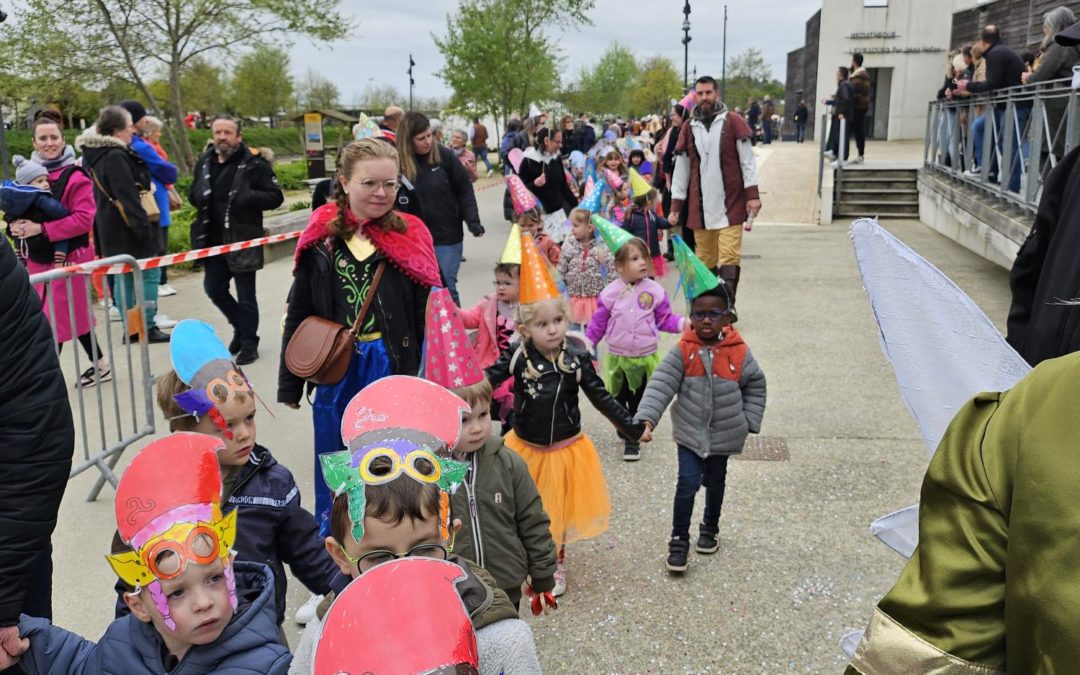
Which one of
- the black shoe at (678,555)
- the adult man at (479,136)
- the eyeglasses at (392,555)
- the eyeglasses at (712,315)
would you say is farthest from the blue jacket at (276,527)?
the adult man at (479,136)

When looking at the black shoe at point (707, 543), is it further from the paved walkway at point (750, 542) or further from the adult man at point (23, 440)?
the adult man at point (23, 440)

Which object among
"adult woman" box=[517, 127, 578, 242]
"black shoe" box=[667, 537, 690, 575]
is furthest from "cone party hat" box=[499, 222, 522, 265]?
"adult woman" box=[517, 127, 578, 242]

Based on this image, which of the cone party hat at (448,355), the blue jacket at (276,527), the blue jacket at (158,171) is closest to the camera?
the blue jacket at (276,527)

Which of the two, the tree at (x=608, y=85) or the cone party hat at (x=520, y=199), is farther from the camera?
the tree at (x=608, y=85)

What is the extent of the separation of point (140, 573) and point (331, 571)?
0.92 m

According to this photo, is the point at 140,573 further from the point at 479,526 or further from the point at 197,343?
the point at 479,526

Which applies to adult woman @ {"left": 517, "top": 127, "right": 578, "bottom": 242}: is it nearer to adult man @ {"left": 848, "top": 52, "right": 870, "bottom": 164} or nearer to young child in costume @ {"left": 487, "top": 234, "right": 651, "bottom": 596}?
young child in costume @ {"left": 487, "top": 234, "right": 651, "bottom": 596}

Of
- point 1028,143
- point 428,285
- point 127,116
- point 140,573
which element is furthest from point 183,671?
point 1028,143

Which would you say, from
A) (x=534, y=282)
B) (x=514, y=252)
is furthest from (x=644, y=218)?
(x=534, y=282)

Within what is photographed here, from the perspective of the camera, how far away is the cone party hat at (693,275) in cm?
392

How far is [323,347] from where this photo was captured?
3709mm

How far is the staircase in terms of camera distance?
53.9 ft

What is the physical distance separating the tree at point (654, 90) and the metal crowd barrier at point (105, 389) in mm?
56784

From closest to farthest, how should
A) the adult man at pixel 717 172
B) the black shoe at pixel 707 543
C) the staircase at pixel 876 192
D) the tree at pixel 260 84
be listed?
1. the black shoe at pixel 707 543
2. the adult man at pixel 717 172
3. the staircase at pixel 876 192
4. the tree at pixel 260 84
